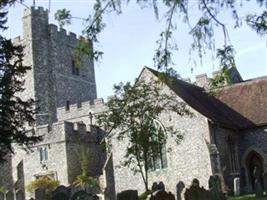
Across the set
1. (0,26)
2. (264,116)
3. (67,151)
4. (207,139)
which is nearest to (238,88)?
(264,116)

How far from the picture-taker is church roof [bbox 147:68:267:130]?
29.6 m

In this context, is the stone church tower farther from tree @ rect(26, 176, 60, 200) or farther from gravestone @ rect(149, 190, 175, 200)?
gravestone @ rect(149, 190, 175, 200)

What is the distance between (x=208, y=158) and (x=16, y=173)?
741 inches

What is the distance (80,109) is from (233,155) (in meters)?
18.9

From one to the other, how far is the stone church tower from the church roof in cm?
1739

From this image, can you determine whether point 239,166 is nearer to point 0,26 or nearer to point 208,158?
point 208,158

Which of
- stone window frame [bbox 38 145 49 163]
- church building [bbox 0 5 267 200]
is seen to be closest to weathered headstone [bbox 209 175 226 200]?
church building [bbox 0 5 267 200]

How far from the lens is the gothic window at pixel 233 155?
98.3 feet

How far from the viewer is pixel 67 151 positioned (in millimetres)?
36719

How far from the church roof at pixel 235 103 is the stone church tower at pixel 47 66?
1739cm

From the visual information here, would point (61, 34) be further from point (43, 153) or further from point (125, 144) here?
point (125, 144)

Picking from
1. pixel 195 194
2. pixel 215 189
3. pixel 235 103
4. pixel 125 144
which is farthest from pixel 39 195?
pixel 235 103

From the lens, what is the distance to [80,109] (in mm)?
46188

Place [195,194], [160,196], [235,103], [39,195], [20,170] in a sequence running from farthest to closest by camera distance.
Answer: [20,170], [235,103], [39,195], [195,194], [160,196]
